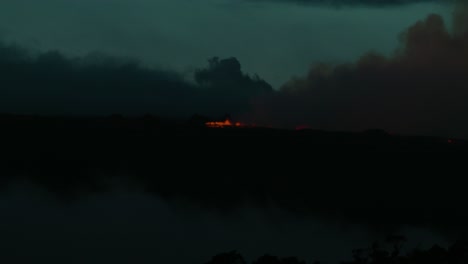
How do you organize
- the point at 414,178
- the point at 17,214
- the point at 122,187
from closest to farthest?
the point at 17,214
the point at 122,187
the point at 414,178

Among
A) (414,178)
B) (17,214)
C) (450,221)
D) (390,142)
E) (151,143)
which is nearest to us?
(17,214)

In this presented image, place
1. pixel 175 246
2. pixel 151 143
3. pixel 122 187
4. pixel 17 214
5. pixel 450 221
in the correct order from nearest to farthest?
pixel 175 246, pixel 17 214, pixel 450 221, pixel 122 187, pixel 151 143

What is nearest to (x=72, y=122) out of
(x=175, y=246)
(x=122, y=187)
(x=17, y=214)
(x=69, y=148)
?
(x=69, y=148)

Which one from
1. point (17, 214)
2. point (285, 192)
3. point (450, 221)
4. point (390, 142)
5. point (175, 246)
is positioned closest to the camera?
point (175, 246)

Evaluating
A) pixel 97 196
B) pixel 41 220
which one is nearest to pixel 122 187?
pixel 97 196

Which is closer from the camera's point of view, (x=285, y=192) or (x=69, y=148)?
(x=285, y=192)

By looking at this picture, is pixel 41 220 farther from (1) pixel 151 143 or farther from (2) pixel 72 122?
(2) pixel 72 122

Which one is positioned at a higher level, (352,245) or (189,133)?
(189,133)

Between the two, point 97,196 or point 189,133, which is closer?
point 97,196

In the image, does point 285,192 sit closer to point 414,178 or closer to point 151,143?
point 414,178
